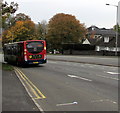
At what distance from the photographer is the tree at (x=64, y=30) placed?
216ft

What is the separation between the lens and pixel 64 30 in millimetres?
65812

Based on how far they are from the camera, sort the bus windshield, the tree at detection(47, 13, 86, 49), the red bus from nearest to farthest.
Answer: the red bus → the bus windshield → the tree at detection(47, 13, 86, 49)

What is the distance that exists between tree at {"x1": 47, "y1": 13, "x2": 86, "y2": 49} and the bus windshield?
41788mm

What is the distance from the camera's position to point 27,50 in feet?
76.0

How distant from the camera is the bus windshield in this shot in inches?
918

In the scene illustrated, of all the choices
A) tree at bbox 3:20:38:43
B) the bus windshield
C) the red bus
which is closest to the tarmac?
the red bus

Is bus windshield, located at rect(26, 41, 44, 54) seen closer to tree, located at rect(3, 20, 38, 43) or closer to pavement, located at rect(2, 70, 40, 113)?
pavement, located at rect(2, 70, 40, 113)

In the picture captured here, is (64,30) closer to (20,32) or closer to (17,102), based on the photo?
(20,32)

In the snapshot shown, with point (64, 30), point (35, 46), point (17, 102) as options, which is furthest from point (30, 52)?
point (64, 30)

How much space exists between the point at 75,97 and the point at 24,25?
72.7 m

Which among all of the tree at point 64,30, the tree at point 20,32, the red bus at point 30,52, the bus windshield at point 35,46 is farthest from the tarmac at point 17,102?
the tree at point 20,32

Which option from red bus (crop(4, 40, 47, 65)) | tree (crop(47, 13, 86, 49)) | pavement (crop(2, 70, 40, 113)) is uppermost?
tree (crop(47, 13, 86, 49))

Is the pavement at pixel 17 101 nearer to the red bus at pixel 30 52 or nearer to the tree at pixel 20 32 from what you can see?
the red bus at pixel 30 52

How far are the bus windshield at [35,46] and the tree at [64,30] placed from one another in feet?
137
